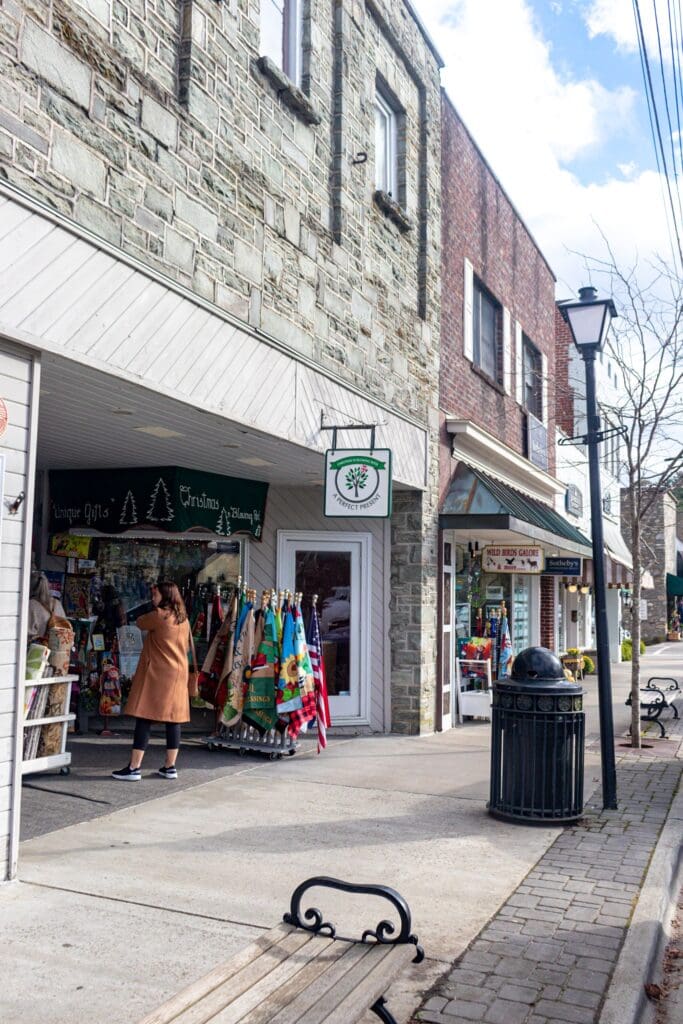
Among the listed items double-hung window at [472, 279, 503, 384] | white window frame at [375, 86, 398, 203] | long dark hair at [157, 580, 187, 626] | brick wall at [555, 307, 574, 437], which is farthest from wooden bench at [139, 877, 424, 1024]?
brick wall at [555, 307, 574, 437]

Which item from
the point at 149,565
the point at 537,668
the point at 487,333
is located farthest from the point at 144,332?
the point at 487,333

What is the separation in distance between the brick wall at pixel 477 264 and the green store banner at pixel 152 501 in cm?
330

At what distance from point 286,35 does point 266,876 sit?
732cm

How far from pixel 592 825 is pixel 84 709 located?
573 centimetres

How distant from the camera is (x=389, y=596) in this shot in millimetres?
11242

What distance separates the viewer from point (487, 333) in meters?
15.0

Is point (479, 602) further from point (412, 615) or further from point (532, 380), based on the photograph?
point (532, 380)

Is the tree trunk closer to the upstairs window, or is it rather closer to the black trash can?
the black trash can

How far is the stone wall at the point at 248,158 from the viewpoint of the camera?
546 centimetres

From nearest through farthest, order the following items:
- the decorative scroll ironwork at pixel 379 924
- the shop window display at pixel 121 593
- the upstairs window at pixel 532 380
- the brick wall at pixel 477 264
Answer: the decorative scroll ironwork at pixel 379 924 < the shop window display at pixel 121 593 < the brick wall at pixel 477 264 < the upstairs window at pixel 532 380

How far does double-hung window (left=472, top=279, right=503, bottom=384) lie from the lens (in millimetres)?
14258

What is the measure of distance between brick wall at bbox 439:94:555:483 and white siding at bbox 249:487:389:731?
218 centimetres

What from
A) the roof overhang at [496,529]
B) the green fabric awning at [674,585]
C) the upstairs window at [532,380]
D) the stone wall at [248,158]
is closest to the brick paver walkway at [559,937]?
the stone wall at [248,158]

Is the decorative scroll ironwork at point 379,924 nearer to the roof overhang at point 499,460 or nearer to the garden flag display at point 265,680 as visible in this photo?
the garden flag display at point 265,680
